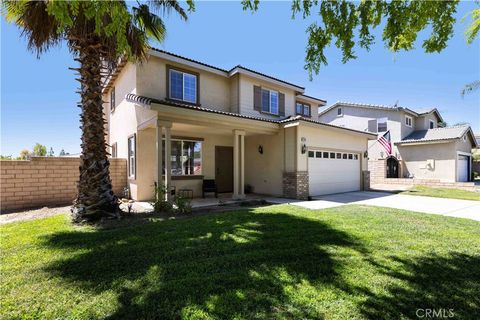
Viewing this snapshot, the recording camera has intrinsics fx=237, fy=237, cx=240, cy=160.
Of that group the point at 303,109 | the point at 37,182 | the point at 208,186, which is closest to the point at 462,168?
the point at 303,109

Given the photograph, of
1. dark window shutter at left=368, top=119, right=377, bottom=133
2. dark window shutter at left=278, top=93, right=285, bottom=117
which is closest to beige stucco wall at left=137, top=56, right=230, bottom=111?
dark window shutter at left=278, top=93, right=285, bottom=117

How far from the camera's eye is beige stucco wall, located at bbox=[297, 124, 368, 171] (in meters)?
11.6

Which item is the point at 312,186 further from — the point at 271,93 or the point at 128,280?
the point at 128,280

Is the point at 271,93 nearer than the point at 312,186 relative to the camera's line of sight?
No

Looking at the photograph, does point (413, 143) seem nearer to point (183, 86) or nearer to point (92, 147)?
point (183, 86)

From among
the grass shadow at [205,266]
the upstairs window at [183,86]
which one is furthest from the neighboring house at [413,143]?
the grass shadow at [205,266]

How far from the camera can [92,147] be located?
707 cm

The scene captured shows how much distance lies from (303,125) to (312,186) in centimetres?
324

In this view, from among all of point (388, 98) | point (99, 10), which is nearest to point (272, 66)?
point (99, 10)

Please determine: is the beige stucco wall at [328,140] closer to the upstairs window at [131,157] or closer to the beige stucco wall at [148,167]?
the beige stucco wall at [148,167]

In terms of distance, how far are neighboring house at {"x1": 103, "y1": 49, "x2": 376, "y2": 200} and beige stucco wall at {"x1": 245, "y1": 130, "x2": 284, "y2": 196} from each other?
2.0 inches

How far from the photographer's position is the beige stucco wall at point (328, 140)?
11555mm

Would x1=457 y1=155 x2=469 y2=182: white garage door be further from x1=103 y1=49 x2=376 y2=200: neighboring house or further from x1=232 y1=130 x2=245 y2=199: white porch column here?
x1=232 y1=130 x2=245 y2=199: white porch column

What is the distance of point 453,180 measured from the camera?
1962 cm
